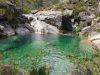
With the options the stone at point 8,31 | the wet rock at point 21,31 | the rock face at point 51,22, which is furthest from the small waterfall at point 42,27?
the stone at point 8,31

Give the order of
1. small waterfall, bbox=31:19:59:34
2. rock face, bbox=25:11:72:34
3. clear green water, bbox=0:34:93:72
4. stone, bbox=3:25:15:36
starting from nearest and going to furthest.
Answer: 1. clear green water, bbox=0:34:93:72
2. stone, bbox=3:25:15:36
3. small waterfall, bbox=31:19:59:34
4. rock face, bbox=25:11:72:34

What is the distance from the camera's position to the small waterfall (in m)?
82.7

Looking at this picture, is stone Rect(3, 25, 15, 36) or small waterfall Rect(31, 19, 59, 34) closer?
stone Rect(3, 25, 15, 36)

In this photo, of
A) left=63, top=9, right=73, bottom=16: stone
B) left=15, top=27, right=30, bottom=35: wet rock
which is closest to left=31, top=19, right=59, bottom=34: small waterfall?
left=15, top=27, right=30, bottom=35: wet rock

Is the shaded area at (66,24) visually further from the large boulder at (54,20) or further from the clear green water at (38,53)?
the clear green water at (38,53)

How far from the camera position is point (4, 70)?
17.5 meters

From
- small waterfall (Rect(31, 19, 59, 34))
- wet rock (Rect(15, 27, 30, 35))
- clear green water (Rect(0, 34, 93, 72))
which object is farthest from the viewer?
small waterfall (Rect(31, 19, 59, 34))

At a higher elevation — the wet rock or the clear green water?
the clear green water

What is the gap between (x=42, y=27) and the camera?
83.8 m

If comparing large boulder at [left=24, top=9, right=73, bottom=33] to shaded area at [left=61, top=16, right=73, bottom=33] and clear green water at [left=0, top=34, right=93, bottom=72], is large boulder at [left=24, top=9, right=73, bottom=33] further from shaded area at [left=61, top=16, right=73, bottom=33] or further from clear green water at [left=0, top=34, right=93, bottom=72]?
clear green water at [left=0, top=34, right=93, bottom=72]

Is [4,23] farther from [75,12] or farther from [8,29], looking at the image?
[75,12]

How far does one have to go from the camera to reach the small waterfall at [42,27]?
82656mm

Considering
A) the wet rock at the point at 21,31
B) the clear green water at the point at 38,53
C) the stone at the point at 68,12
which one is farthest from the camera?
the stone at the point at 68,12

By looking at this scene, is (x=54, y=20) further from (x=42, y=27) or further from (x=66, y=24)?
(x=42, y=27)
